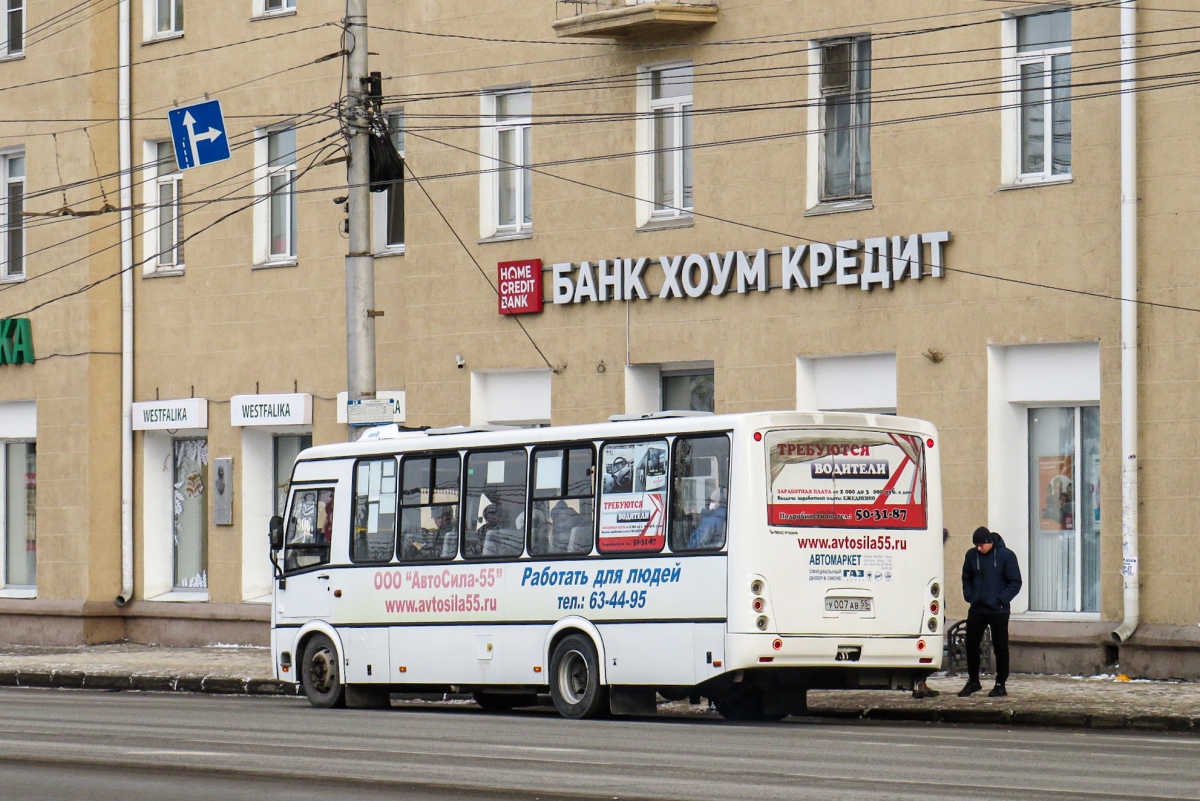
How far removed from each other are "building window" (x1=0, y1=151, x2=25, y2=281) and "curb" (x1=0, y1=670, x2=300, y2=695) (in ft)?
29.1

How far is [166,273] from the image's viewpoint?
33219 millimetres

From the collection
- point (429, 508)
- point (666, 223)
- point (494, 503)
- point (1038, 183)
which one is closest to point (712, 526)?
point (494, 503)

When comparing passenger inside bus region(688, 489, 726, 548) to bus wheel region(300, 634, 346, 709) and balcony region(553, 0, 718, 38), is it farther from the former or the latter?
balcony region(553, 0, 718, 38)

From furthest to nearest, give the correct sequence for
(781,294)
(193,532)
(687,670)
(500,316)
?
(193,532) → (500,316) → (781,294) → (687,670)

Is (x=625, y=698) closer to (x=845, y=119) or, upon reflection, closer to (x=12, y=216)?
(x=845, y=119)

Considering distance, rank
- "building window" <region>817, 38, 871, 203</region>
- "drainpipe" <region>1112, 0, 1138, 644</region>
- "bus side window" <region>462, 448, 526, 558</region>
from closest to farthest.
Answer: "bus side window" <region>462, 448, 526, 558</region> → "drainpipe" <region>1112, 0, 1138, 644</region> → "building window" <region>817, 38, 871, 203</region>

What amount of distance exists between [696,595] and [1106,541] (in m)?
5.93

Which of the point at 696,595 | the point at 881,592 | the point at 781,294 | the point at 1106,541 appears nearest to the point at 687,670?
the point at 696,595

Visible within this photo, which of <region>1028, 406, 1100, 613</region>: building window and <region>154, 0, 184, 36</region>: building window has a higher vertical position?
<region>154, 0, 184, 36</region>: building window

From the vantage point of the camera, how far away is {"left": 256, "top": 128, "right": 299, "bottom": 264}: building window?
103 ft

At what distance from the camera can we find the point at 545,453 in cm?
2005

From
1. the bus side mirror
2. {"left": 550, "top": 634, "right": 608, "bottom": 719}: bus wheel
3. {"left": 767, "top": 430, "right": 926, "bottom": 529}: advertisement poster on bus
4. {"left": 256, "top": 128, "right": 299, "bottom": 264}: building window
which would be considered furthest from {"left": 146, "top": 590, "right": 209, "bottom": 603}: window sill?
{"left": 767, "top": 430, "right": 926, "bottom": 529}: advertisement poster on bus

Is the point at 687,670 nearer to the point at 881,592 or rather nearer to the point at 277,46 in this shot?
the point at 881,592

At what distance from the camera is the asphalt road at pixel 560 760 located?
40.8 feet
